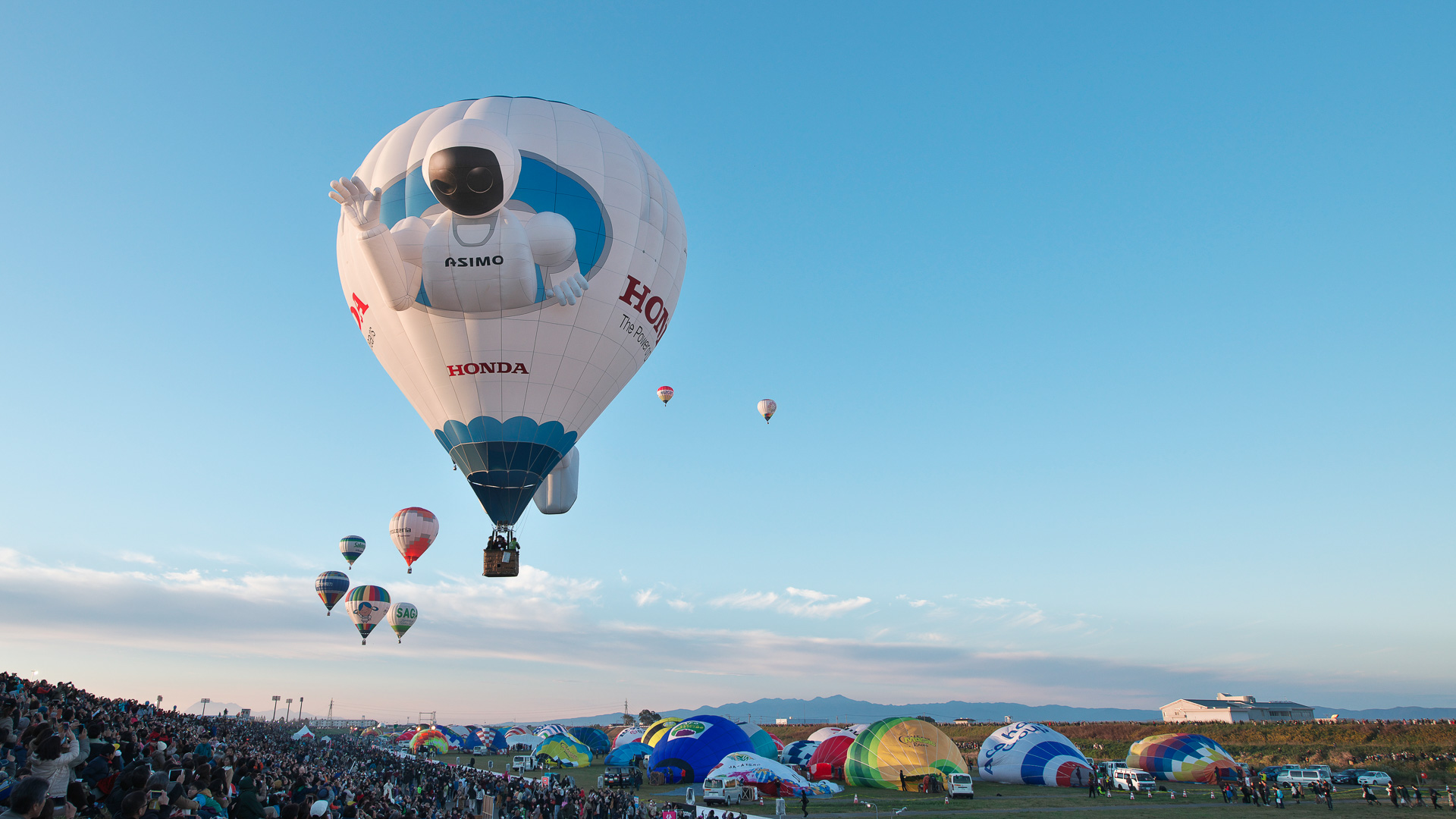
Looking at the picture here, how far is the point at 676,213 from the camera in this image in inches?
758

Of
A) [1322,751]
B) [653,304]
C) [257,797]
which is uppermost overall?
[653,304]

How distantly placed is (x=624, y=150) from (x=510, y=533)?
348 inches

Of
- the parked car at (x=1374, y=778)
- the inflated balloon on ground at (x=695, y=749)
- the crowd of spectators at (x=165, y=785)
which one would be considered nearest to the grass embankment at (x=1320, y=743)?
the parked car at (x=1374, y=778)

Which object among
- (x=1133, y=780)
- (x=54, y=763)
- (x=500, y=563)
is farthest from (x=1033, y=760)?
(x=54, y=763)

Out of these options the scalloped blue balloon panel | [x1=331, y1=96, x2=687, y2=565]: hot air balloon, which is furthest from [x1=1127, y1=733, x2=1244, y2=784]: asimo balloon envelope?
the scalloped blue balloon panel

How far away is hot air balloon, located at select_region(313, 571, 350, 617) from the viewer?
38.8m

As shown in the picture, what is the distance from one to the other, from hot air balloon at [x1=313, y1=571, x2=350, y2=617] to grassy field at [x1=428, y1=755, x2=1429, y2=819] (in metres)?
20.4

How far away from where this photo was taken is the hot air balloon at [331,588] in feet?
127

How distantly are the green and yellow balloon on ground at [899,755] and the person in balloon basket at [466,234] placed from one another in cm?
1811

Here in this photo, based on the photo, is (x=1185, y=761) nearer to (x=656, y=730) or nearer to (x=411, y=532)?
(x=656, y=730)

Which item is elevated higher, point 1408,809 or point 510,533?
point 510,533

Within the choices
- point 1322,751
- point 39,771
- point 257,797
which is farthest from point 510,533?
point 1322,751

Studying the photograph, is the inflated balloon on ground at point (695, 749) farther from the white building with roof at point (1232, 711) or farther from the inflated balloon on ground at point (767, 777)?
the white building with roof at point (1232, 711)

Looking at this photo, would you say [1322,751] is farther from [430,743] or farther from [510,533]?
[430,743]
